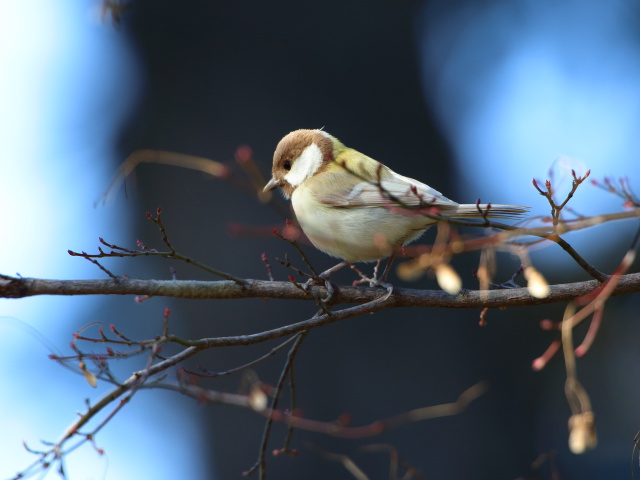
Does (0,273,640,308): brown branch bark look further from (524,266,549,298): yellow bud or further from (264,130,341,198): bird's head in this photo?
(264,130,341,198): bird's head

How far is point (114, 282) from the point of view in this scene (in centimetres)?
251

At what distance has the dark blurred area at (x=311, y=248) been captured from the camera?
5.97 meters

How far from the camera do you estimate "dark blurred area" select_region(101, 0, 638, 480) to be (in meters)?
5.97

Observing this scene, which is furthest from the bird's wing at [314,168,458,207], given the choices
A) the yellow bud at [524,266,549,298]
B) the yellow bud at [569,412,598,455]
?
the yellow bud at [569,412,598,455]

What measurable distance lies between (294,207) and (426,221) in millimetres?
853

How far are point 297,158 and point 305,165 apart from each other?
0.08 metres

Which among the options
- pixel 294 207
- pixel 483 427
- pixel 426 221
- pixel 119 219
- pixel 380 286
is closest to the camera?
pixel 380 286

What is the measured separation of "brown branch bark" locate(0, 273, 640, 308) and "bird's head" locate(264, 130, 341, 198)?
125 centimetres

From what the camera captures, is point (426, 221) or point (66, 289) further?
point (426, 221)

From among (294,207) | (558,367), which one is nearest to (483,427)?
(558,367)

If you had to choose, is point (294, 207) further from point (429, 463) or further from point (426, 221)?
point (429, 463)

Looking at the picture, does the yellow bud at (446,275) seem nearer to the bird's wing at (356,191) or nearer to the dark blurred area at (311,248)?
the bird's wing at (356,191)

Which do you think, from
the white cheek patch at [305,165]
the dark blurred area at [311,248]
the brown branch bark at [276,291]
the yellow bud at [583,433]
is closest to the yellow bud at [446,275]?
the yellow bud at [583,433]

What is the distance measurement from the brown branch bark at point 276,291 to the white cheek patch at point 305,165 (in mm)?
1219
